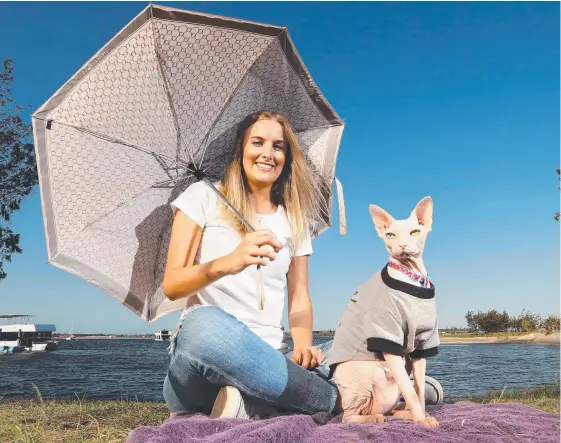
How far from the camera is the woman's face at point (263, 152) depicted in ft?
11.7

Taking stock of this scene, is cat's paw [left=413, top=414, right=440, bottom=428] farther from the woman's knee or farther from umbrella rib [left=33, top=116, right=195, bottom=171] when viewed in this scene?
umbrella rib [left=33, top=116, right=195, bottom=171]

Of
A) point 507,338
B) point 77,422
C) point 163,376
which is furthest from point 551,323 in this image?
point 77,422

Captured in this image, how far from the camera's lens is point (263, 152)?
356cm

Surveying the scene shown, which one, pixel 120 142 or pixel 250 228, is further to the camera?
pixel 120 142

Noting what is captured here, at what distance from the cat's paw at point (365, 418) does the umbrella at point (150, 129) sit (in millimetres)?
1743

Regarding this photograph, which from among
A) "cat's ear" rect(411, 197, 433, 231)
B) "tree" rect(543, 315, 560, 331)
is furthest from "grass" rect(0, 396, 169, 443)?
"tree" rect(543, 315, 560, 331)

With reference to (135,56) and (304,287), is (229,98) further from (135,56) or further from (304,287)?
(304,287)

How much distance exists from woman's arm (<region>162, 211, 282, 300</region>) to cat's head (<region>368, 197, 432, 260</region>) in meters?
0.61

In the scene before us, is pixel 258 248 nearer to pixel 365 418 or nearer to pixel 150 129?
pixel 365 418

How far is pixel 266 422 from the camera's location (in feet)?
8.16

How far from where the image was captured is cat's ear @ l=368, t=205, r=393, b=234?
108 inches

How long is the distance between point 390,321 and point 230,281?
1178 millimetres

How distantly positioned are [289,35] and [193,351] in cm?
224

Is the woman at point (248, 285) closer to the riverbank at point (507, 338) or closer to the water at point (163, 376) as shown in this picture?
the water at point (163, 376)
